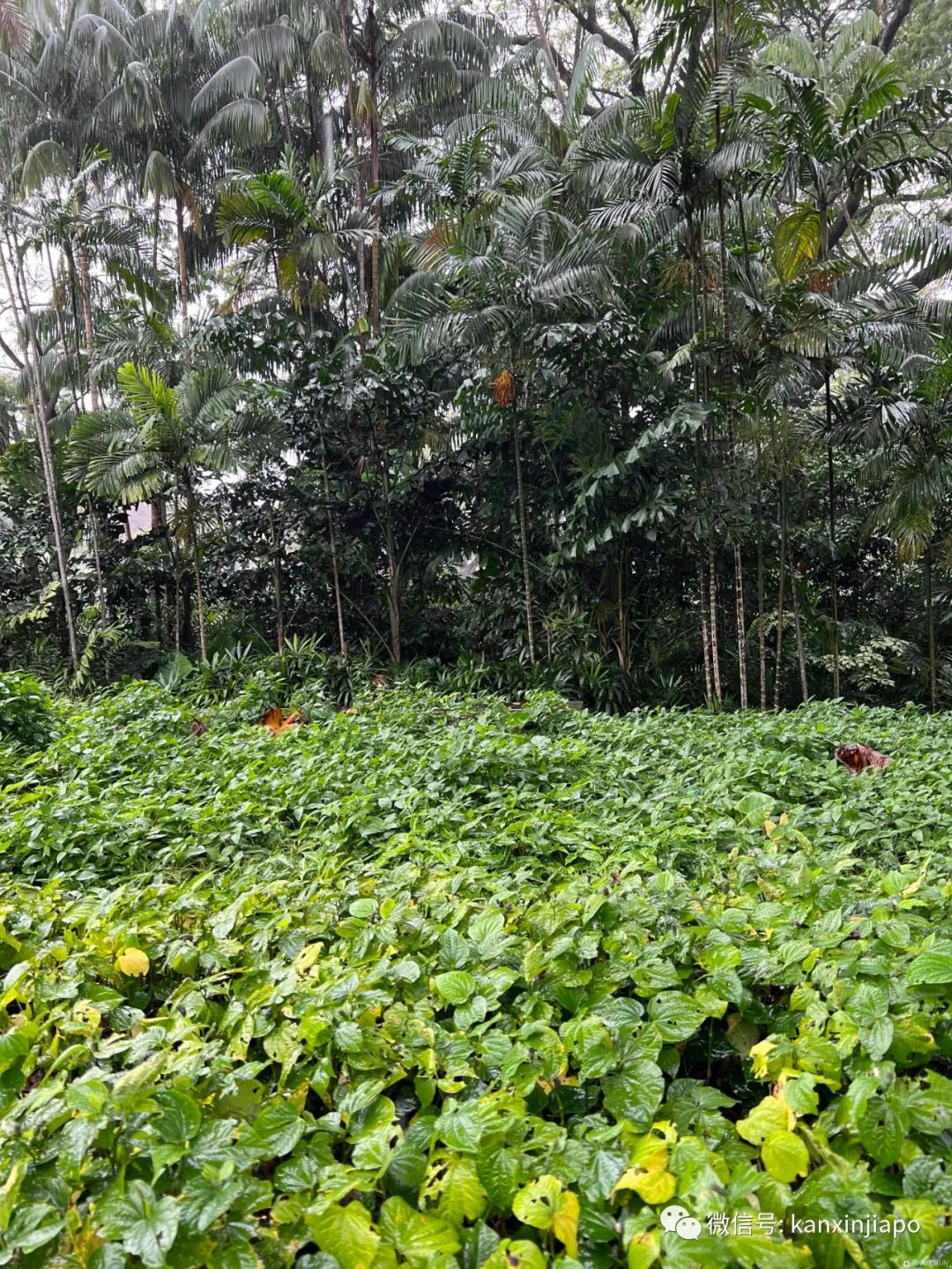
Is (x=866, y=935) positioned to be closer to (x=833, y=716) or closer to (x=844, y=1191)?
(x=844, y=1191)

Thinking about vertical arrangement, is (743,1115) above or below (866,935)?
below

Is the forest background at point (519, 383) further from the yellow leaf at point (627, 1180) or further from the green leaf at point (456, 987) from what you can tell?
the yellow leaf at point (627, 1180)

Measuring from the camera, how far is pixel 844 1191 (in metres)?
1.08

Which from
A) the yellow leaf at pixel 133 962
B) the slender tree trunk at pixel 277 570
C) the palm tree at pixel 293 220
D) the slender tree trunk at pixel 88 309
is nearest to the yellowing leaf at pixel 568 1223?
the yellow leaf at pixel 133 962

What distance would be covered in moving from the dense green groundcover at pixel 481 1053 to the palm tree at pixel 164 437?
21.1ft

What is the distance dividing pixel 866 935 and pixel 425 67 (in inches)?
569

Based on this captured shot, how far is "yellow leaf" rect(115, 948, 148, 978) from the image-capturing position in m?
1.83

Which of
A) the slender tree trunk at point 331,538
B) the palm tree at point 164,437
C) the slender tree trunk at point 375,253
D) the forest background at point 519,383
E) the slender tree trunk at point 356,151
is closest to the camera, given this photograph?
the forest background at point 519,383

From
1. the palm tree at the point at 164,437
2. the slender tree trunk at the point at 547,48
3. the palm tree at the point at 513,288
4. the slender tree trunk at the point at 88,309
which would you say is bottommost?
the palm tree at the point at 164,437

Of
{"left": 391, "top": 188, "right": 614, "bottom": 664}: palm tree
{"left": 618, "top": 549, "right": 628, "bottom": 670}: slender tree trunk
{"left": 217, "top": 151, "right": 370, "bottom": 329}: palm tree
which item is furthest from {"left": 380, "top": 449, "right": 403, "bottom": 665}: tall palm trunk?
{"left": 217, "top": 151, "right": 370, "bottom": 329}: palm tree

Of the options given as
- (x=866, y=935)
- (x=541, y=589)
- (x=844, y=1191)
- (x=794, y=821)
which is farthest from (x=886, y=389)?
(x=844, y=1191)

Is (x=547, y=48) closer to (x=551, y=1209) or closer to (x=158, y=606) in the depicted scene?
(x=158, y=606)

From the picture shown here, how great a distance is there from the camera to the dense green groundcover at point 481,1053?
1076 millimetres

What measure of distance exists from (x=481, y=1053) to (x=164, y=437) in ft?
27.1
